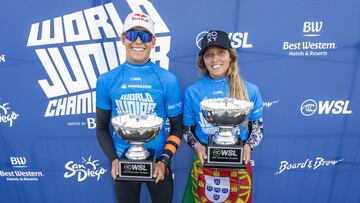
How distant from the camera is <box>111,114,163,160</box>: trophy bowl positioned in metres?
1.37

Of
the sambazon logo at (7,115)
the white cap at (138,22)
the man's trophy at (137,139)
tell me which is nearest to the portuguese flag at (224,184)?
the man's trophy at (137,139)

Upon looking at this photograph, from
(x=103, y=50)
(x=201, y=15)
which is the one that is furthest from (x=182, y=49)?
(x=103, y=50)

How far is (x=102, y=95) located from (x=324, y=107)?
169 centimetres

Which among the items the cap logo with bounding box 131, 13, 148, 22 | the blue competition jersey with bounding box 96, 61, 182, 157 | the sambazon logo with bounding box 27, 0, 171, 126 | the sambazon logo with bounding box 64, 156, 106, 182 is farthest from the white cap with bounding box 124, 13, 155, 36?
the sambazon logo with bounding box 64, 156, 106, 182

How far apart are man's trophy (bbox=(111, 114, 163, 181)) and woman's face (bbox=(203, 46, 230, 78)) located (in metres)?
0.42

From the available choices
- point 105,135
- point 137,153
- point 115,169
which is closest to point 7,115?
point 105,135

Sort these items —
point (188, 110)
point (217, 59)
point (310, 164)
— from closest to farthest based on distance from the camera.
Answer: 1. point (217, 59)
2. point (188, 110)
3. point (310, 164)

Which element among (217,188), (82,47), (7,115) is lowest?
(217,188)

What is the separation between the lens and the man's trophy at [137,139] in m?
1.38

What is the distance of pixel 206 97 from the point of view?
165cm

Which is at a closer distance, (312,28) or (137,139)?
(137,139)

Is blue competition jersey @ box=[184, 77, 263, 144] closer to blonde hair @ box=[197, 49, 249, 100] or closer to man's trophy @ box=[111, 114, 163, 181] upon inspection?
blonde hair @ box=[197, 49, 249, 100]

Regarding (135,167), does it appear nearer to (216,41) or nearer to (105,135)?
(105,135)

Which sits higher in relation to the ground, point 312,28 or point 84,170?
point 312,28
